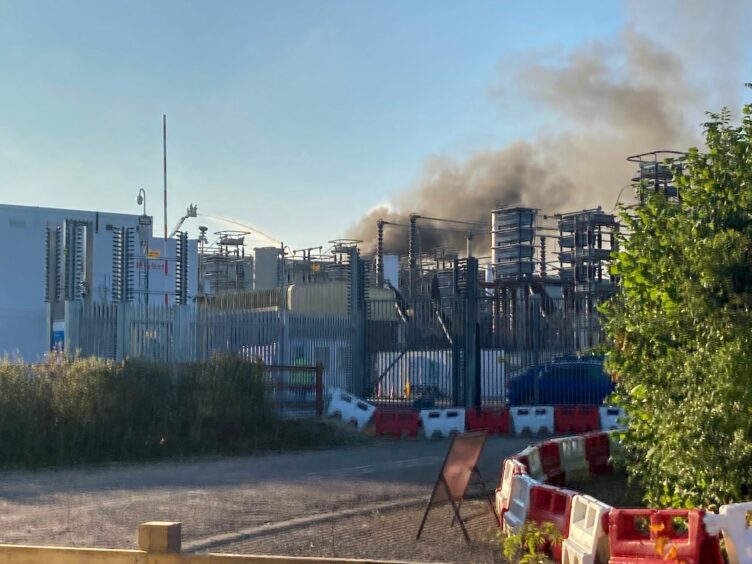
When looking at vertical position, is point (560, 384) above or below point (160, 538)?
above

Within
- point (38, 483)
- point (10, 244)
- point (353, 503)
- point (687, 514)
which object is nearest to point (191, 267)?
point (10, 244)

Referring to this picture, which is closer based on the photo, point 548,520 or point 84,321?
point 548,520

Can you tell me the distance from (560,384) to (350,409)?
5.40 metres

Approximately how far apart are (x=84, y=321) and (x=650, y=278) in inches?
556

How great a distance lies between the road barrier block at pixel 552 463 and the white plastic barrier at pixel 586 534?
4.06 metres

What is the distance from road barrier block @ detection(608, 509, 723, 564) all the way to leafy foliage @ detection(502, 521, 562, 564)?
0.69 meters

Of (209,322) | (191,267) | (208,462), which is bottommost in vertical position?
(208,462)

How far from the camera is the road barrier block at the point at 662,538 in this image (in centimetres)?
674

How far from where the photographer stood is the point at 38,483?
14.0 meters

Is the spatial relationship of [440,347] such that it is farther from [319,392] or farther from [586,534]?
[586,534]

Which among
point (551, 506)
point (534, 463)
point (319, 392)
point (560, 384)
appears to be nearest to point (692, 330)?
point (551, 506)

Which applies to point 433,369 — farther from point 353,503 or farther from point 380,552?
point 380,552

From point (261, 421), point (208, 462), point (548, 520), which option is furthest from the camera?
point (261, 421)

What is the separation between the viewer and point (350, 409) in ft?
69.4
